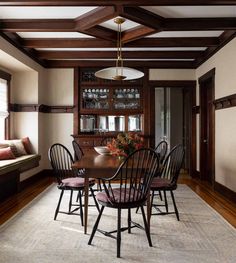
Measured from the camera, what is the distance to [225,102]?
4738 mm

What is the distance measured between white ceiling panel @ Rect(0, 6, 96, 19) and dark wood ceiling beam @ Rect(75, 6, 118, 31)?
7 centimetres

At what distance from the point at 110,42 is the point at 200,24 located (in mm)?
1648

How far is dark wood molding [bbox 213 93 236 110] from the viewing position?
4406 millimetres

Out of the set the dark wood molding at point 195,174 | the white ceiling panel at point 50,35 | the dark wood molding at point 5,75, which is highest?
the white ceiling panel at point 50,35

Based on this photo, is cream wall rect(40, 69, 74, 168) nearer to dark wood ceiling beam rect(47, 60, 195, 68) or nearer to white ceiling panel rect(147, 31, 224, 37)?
dark wood ceiling beam rect(47, 60, 195, 68)

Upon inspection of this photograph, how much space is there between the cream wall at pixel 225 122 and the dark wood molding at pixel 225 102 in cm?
7

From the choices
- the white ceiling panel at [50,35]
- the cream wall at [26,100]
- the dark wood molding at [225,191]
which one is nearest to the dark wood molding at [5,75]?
the cream wall at [26,100]

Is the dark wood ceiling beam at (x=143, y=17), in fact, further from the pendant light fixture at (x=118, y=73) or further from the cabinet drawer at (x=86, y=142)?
the cabinet drawer at (x=86, y=142)

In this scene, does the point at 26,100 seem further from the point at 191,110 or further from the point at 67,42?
the point at 191,110

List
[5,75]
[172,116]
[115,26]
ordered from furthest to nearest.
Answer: [172,116] < [5,75] < [115,26]

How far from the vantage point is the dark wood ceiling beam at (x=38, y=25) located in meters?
4.14

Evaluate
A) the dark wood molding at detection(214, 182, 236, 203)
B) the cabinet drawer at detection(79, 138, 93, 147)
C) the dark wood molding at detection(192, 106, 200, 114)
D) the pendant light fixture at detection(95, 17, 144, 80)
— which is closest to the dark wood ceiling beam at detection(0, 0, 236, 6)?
the pendant light fixture at detection(95, 17, 144, 80)

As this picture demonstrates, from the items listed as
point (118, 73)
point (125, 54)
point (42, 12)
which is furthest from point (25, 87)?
point (118, 73)

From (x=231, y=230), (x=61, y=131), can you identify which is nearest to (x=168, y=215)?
(x=231, y=230)
